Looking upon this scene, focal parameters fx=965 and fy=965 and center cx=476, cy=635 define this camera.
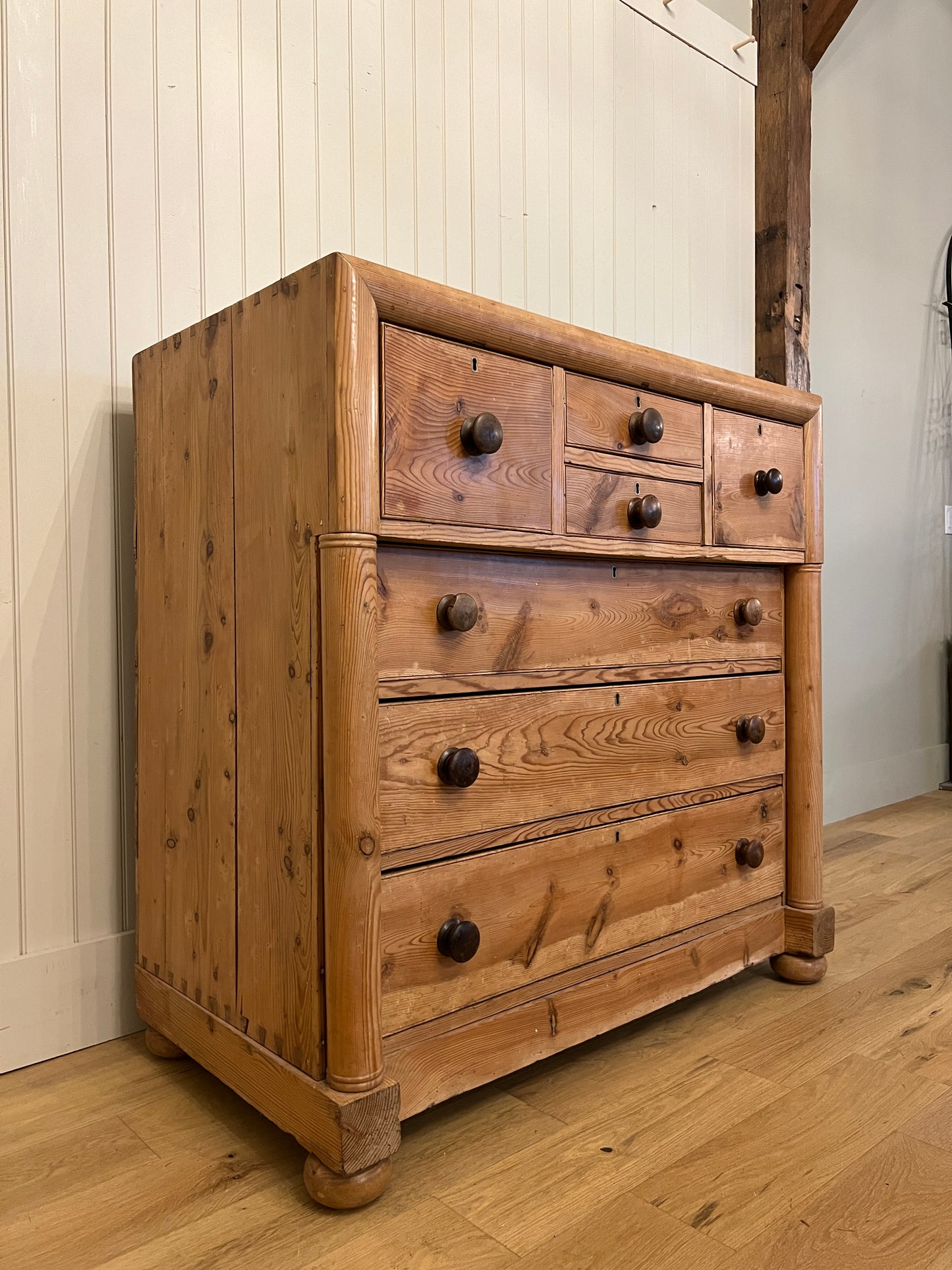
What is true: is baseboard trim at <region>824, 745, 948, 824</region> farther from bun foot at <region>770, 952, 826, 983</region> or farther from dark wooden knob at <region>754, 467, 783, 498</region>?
dark wooden knob at <region>754, 467, 783, 498</region>

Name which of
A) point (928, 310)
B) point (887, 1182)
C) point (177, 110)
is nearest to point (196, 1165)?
point (887, 1182)

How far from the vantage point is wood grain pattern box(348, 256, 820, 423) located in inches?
41.1

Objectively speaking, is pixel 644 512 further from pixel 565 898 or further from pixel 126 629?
pixel 126 629

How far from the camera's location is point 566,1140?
44.8 inches

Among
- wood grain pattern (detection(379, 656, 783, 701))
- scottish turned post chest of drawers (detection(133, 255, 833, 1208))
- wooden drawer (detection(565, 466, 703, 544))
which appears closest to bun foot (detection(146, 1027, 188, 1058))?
scottish turned post chest of drawers (detection(133, 255, 833, 1208))

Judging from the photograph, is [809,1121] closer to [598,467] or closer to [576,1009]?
[576,1009]

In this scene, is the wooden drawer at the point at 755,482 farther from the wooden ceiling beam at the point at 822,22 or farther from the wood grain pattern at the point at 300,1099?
the wooden ceiling beam at the point at 822,22

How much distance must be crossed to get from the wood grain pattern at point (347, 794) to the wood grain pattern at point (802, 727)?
0.90 meters

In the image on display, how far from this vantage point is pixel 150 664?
4.44 feet

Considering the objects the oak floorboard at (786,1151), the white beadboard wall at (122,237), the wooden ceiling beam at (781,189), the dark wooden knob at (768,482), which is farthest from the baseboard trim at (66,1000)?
the wooden ceiling beam at (781,189)

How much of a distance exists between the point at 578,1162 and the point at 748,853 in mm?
595

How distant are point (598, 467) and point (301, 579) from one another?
0.45m

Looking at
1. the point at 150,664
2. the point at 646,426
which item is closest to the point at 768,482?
the point at 646,426

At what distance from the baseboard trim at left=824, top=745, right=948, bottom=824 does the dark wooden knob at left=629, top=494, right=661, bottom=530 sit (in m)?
1.81
